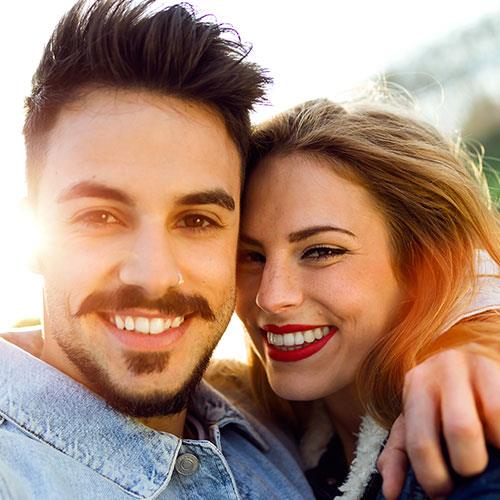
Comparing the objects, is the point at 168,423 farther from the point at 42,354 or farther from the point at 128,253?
the point at 128,253

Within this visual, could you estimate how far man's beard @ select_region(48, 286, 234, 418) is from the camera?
6.66 feet

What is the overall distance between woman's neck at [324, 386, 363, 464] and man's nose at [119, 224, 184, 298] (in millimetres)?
893

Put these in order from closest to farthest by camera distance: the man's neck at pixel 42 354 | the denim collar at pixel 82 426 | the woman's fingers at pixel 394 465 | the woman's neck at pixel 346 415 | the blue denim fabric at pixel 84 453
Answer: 1. the woman's fingers at pixel 394 465
2. the blue denim fabric at pixel 84 453
3. the denim collar at pixel 82 426
4. the man's neck at pixel 42 354
5. the woman's neck at pixel 346 415

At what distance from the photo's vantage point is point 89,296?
6.70ft

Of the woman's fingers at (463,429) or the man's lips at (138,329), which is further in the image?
the man's lips at (138,329)

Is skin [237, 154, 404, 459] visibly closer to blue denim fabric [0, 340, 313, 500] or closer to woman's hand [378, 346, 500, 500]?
blue denim fabric [0, 340, 313, 500]

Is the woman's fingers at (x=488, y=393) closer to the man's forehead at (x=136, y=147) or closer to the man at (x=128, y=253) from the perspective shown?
the man at (x=128, y=253)

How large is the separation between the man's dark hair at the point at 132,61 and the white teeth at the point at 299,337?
667mm

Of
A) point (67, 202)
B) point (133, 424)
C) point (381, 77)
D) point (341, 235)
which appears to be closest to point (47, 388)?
point (133, 424)

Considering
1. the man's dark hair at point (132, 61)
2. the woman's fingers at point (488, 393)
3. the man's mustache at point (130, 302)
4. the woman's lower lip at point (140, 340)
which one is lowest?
the woman's fingers at point (488, 393)

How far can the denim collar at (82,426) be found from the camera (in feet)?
6.48

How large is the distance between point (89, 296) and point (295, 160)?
35.5 inches

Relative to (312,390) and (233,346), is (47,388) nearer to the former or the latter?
(312,390)

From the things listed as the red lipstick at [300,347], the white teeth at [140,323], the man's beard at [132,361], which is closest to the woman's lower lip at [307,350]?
the red lipstick at [300,347]
